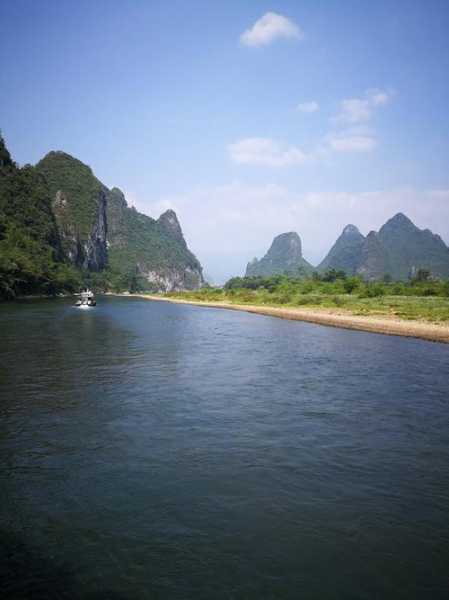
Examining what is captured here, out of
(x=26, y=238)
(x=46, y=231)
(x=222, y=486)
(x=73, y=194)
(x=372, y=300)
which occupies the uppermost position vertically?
(x=73, y=194)

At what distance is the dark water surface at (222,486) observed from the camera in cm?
513

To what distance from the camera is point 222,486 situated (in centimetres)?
739

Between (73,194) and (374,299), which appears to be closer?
(374,299)

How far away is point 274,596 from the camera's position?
15.7 feet

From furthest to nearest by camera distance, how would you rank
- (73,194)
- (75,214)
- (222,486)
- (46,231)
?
(73,194)
(75,214)
(46,231)
(222,486)

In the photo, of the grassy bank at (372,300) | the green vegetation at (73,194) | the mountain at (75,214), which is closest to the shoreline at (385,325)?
the grassy bank at (372,300)

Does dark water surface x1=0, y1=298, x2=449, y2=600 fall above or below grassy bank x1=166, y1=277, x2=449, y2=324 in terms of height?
below

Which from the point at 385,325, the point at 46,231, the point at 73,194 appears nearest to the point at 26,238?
the point at 46,231

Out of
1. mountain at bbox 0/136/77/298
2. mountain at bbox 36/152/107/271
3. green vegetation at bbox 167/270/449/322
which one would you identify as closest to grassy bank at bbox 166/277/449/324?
green vegetation at bbox 167/270/449/322

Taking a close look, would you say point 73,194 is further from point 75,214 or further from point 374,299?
point 374,299

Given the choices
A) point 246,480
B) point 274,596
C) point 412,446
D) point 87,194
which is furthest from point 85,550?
point 87,194

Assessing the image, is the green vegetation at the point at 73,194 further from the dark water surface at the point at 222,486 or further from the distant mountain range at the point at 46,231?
the dark water surface at the point at 222,486

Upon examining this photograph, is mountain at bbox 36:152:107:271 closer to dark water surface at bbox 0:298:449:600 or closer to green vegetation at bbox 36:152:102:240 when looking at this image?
green vegetation at bbox 36:152:102:240

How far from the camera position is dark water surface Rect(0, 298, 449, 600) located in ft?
16.8
